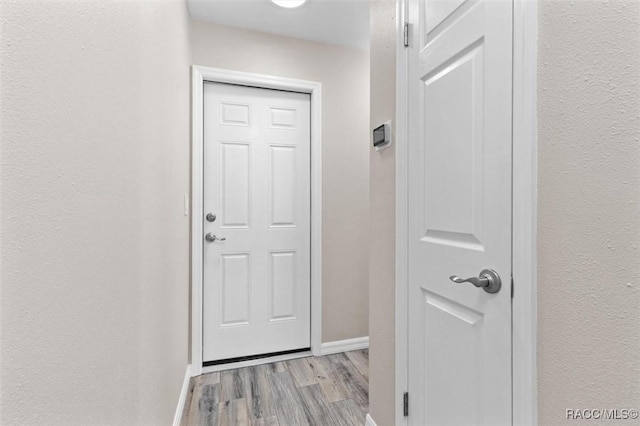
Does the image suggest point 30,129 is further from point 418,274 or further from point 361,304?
point 361,304

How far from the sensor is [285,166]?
2.45 meters

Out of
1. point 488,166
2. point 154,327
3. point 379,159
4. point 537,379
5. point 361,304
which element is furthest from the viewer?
point 361,304

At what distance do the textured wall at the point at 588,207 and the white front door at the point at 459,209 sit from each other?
4.2 inches

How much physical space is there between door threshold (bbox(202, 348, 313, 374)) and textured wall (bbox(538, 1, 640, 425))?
6.33 feet

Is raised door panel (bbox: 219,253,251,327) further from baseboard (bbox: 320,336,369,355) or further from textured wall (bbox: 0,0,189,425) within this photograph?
textured wall (bbox: 0,0,189,425)

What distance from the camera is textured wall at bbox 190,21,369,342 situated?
243 centimetres

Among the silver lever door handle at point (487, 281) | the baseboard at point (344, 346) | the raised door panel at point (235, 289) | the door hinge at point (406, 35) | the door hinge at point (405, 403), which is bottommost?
the baseboard at point (344, 346)

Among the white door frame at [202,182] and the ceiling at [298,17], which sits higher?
the ceiling at [298,17]

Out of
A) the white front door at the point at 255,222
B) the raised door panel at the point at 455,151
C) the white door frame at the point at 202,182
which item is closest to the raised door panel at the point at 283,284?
the white front door at the point at 255,222

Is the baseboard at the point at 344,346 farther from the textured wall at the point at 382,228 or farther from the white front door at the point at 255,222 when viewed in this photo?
the textured wall at the point at 382,228

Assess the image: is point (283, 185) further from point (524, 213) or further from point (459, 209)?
point (524, 213)

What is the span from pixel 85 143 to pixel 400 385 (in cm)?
131

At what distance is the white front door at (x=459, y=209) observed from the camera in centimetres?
85

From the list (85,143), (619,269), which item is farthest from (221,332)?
(619,269)
